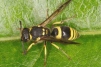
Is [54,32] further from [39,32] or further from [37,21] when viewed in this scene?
[37,21]

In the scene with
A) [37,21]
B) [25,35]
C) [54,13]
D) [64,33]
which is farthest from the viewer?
[64,33]

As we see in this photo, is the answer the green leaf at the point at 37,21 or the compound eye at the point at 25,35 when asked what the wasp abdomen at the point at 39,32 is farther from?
the green leaf at the point at 37,21

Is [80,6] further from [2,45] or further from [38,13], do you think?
[2,45]

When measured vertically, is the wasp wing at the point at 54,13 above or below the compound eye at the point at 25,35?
above

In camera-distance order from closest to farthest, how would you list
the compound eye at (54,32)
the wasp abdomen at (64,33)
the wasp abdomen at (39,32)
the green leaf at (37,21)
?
1. the green leaf at (37,21)
2. the wasp abdomen at (64,33)
3. the wasp abdomen at (39,32)
4. the compound eye at (54,32)

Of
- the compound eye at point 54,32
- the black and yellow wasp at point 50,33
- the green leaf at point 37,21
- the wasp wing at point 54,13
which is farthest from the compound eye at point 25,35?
the compound eye at point 54,32

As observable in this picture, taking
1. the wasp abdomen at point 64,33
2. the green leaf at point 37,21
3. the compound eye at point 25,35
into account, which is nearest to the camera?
the green leaf at point 37,21

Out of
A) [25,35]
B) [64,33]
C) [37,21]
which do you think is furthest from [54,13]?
[25,35]

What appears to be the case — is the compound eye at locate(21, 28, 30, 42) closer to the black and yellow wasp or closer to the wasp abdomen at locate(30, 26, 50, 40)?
the black and yellow wasp
